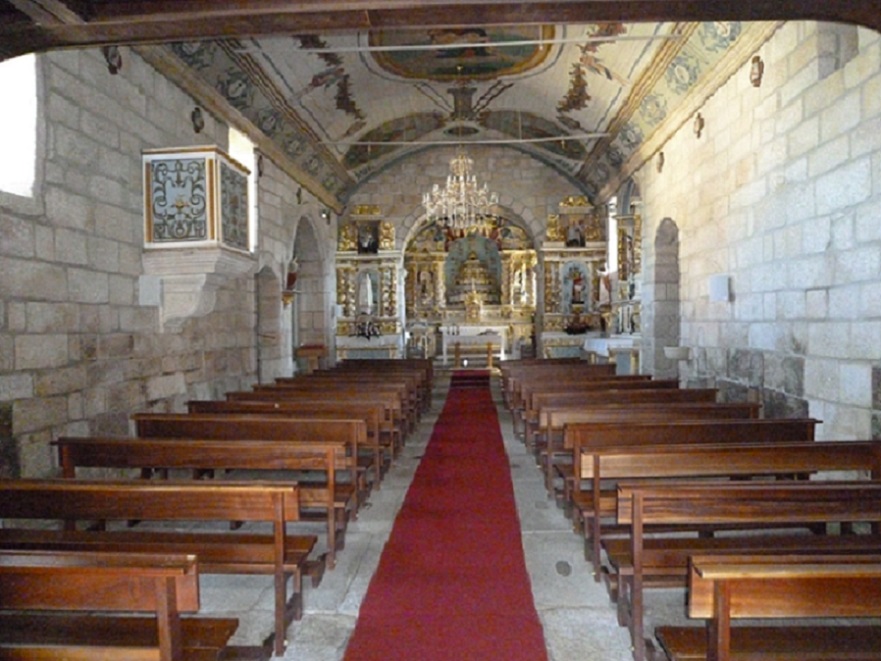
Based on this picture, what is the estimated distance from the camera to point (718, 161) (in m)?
6.91

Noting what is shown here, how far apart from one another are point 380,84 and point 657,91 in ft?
13.8

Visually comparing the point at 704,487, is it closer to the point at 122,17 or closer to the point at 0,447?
the point at 122,17

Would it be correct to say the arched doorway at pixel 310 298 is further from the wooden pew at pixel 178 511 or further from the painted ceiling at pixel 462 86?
the wooden pew at pixel 178 511

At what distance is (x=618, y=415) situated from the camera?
451cm

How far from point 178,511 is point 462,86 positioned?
9.54m

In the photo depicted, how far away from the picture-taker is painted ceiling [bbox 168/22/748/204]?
23.4 ft

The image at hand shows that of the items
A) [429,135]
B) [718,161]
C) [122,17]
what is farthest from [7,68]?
[429,135]

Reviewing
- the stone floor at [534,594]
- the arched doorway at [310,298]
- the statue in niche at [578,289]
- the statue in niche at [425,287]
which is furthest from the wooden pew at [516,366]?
the statue in niche at [425,287]

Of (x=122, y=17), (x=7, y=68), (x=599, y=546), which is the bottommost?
(x=599, y=546)

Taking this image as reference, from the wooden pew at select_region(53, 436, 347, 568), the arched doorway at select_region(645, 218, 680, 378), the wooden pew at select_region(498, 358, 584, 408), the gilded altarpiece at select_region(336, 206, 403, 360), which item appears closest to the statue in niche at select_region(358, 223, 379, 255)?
the gilded altarpiece at select_region(336, 206, 403, 360)

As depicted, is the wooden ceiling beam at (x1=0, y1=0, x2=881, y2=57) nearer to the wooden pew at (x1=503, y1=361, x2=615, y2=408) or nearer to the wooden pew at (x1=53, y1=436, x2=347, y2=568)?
the wooden pew at (x1=53, y1=436, x2=347, y2=568)

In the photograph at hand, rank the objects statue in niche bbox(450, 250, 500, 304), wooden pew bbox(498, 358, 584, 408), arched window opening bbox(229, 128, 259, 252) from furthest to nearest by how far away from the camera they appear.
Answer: statue in niche bbox(450, 250, 500, 304) → wooden pew bbox(498, 358, 584, 408) → arched window opening bbox(229, 128, 259, 252)

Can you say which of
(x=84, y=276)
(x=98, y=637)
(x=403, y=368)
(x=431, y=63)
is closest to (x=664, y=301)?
(x=403, y=368)

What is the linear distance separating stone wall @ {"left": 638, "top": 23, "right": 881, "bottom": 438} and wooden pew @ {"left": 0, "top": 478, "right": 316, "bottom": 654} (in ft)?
11.9
